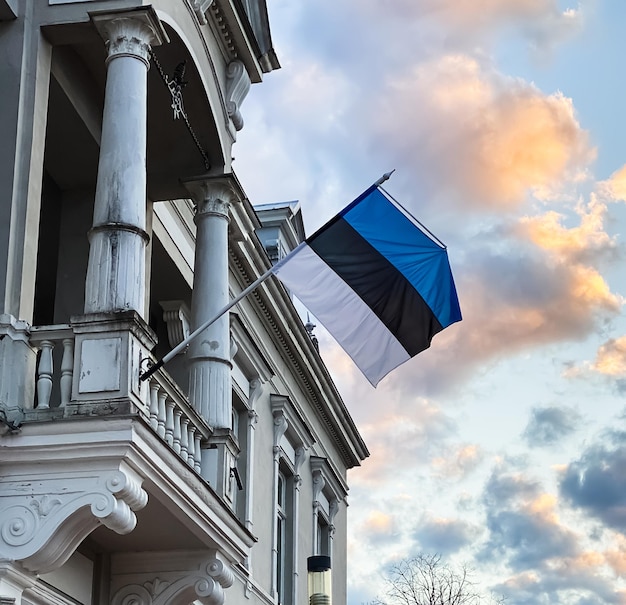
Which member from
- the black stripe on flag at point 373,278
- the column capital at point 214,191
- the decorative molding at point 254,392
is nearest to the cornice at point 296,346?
the decorative molding at point 254,392

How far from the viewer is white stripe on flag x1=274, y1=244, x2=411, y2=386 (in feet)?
34.1

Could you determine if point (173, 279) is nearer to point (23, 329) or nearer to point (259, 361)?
point (259, 361)

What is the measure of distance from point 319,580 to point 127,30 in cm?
545

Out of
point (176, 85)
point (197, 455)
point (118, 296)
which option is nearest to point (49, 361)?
point (118, 296)

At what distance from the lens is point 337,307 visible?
34.2 feet

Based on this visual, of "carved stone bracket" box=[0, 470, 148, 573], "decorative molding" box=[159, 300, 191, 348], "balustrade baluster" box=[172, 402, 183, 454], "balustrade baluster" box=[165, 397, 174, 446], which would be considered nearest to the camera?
"carved stone bracket" box=[0, 470, 148, 573]

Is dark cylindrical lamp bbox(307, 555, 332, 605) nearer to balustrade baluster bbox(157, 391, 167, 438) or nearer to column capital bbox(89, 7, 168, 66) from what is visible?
balustrade baluster bbox(157, 391, 167, 438)

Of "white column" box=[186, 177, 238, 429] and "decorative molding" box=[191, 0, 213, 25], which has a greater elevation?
"decorative molding" box=[191, 0, 213, 25]

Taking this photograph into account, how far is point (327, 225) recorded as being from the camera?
1058 centimetres

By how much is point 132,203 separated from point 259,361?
8.61m

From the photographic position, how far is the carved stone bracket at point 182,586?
10906mm

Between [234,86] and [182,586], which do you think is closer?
[182,586]

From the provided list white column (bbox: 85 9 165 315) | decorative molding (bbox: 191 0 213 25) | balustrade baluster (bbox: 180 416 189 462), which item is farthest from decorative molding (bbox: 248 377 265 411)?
white column (bbox: 85 9 165 315)

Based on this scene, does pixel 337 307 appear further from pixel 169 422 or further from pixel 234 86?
pixel 234 86
